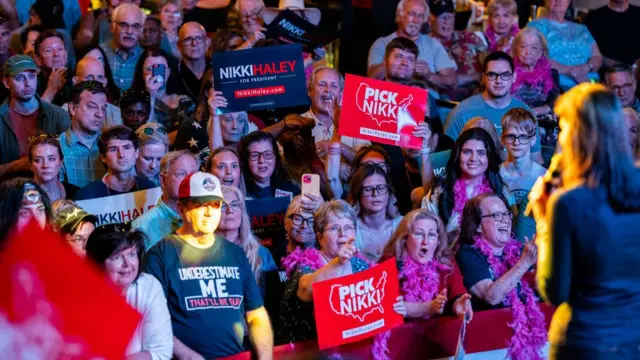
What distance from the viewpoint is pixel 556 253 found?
3.74 meters

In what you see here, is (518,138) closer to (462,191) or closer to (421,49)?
(462,191)

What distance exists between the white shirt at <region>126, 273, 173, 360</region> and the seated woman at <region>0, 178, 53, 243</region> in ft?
1.83

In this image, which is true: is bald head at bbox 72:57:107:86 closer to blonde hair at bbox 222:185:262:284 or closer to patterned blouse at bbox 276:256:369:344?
blonde hair at bbox 222:185:262:284

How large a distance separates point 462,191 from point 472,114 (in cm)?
122

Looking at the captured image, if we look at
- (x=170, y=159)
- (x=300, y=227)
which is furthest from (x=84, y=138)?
(x=300, y=227)

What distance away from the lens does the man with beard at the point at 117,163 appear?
6766mm

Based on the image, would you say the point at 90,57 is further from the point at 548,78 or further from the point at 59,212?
the point at 548,78

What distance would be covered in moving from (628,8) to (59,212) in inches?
265

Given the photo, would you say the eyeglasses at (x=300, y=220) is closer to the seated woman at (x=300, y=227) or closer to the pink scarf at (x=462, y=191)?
the seated woman at (x=300, y=227)

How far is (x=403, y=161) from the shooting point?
7.94m

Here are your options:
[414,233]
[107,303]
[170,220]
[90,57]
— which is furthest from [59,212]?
[90,57]

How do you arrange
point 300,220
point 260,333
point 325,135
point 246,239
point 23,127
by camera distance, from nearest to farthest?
1. point 260,333
2. point 246,239
3. point 300,220
4. point 23,127
5. point 325,135

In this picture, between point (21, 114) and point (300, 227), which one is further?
point (21, 114)

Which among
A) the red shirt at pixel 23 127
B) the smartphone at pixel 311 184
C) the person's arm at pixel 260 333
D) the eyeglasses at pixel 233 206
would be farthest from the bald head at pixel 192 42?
the person's arm at pixel 260 333
